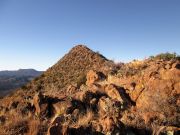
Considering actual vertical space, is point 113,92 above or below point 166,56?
below

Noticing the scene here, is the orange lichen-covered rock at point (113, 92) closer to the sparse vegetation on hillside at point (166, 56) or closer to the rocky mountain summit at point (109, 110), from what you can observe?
the rocky mountain summit at point (109, 110)

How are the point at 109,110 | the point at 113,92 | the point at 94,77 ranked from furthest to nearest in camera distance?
the point at 94,77 < the point at 113,92 < the point at 109,110

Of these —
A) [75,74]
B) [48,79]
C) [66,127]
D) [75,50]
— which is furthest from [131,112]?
[75,50]

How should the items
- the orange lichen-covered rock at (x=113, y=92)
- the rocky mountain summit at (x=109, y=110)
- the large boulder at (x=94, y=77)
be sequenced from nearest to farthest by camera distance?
the rocky mountain summit at (x=109, y=110) < the orange lichen-covered rock at (x=113, y=92) < the large boulder at (x=94, y=77)

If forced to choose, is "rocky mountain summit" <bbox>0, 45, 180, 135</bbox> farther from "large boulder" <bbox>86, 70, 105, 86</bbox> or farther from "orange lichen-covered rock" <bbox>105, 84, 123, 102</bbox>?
"large boulder" <bbox>86, 70, 105, 86</bbox>

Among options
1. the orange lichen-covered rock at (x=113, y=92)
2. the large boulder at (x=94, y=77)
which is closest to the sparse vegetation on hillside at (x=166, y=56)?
the large boulder at (x=94, y=77)

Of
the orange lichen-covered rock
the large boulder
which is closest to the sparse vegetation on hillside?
the large boulder

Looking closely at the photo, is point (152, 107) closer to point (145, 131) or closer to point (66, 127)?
point (145, 131)

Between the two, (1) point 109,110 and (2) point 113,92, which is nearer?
(1) point 109,110

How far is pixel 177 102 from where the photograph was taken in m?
12.5

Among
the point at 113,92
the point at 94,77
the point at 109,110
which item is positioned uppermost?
the point at 94,77

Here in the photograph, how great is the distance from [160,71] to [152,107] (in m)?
2.55

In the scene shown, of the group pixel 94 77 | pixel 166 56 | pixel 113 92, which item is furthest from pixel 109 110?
pixel 166 56

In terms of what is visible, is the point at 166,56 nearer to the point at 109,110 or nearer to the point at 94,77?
the point at 94,77
